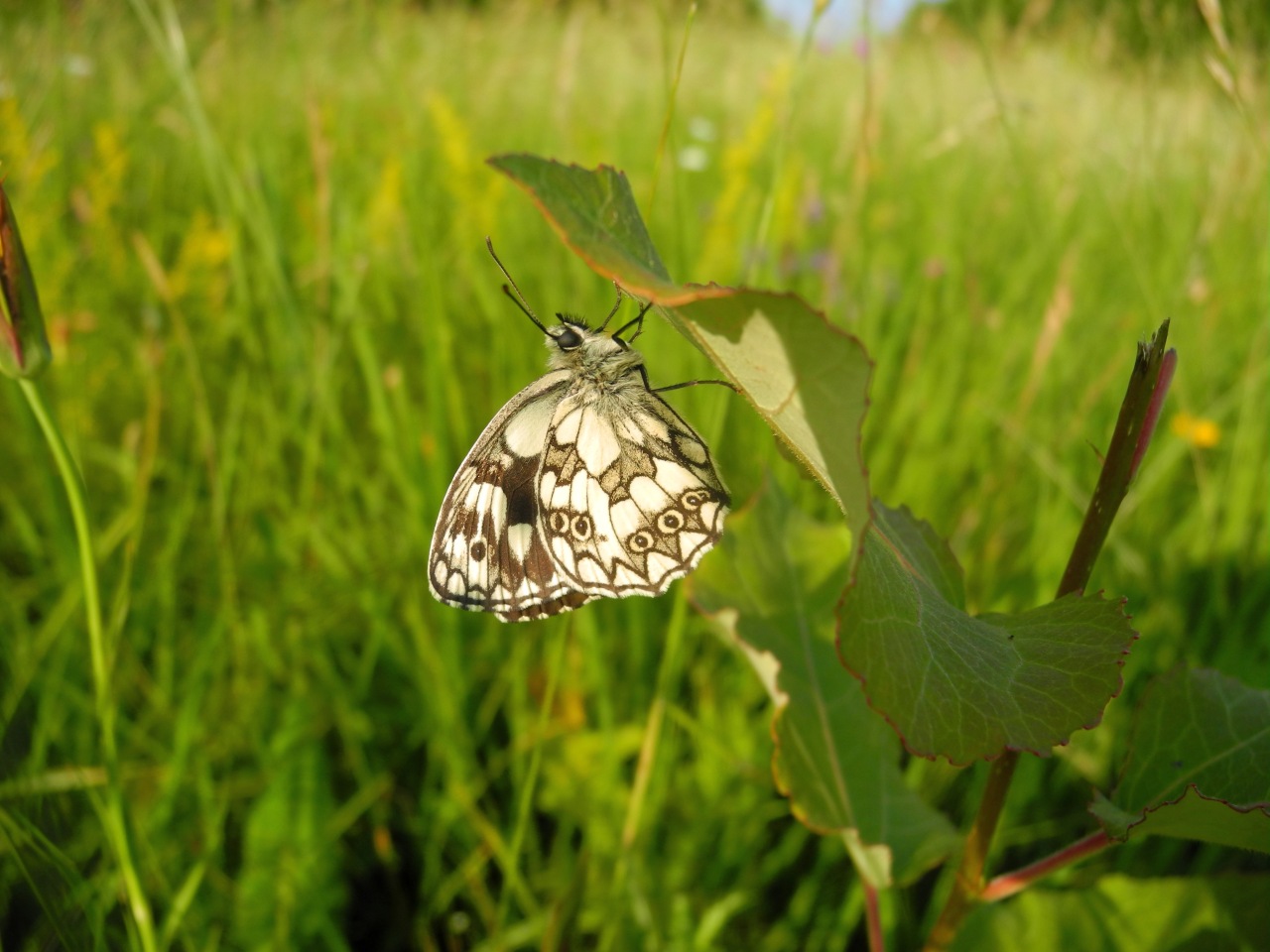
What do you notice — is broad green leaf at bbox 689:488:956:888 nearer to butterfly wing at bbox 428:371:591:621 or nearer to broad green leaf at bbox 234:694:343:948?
butterfly wing at bbox 428:371:591:621

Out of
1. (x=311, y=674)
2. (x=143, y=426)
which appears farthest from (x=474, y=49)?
(x=311, y=674)

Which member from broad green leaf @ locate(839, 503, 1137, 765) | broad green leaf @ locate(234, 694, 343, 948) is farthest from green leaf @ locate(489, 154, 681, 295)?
broad green leaf @ locate(234, 694, 343, 948)

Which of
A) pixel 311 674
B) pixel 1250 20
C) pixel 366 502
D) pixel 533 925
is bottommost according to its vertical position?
pixel 533 925

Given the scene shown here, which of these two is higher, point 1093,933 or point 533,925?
point 1093,933

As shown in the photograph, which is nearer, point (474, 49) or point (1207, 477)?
point (1207, 477)

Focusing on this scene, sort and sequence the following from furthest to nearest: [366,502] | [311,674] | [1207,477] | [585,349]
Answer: [1207,477] → [366,502] → [311,674] → [585,349]

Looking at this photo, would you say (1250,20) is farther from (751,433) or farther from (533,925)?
(533,925)

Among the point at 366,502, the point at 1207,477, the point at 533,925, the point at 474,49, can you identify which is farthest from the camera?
the point at 474,49

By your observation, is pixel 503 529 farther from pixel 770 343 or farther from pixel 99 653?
pixel 770 343
